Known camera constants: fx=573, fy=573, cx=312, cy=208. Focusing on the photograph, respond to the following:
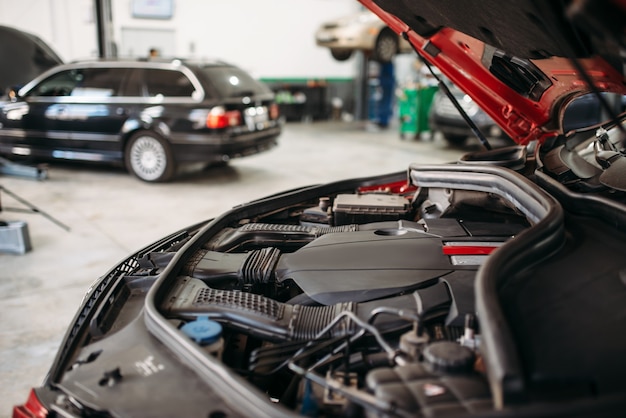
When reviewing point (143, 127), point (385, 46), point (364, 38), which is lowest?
point (143, 127)

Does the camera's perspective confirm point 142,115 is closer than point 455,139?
Yes

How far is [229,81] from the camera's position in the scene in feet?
22.6

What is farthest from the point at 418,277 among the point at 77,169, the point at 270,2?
the point at 270,2

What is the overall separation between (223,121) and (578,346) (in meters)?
5.74

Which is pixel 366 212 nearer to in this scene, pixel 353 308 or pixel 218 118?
pixel 353 308

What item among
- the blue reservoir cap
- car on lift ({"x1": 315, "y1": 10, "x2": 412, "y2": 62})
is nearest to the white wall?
car on lift ({"x1": 315, "y1": 10, "x2": 412, "y2": 62})

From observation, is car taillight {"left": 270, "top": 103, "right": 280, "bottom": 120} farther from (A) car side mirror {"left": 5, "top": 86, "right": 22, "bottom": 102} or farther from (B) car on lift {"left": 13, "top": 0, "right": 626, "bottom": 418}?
(B) car on lift {"left": 13, "top": 0, "right": 626, "bottom": 418}

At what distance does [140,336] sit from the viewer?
4.95 feet

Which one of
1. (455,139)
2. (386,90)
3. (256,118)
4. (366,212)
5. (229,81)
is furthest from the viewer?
(386,90)

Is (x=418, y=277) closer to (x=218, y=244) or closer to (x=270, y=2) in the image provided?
(x=218, y=244)

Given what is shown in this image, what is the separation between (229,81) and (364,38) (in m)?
4.57

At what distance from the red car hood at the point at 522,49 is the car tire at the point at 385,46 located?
26.9 feet

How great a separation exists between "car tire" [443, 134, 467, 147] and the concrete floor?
0.15 m

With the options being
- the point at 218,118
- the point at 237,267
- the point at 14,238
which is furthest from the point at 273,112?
the point at 237,267
